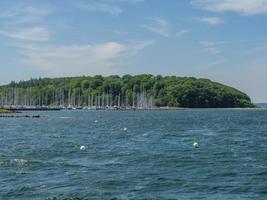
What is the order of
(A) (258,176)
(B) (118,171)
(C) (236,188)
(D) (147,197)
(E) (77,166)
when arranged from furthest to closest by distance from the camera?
(E) (77,166) < (B) (118,171) < (A) (258,176) < (C) (236,188) < (D) (147,197)

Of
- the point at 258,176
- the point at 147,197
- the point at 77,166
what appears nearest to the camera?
the point at 147,197

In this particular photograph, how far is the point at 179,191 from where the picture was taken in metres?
42.3

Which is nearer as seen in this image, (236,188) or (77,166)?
(236,188)

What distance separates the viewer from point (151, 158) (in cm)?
6334

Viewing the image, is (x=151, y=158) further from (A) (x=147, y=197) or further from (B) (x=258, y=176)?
(A) (x=147, y=197)

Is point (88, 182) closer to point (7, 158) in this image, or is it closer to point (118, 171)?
point (118, 171)

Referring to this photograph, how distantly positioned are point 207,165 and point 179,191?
49.0 feet

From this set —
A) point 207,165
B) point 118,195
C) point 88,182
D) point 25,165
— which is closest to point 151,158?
point 207,165

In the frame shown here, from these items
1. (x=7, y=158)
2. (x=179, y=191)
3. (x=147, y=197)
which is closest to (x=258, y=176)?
(x=179, y=191)

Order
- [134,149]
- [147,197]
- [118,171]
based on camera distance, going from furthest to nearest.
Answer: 1. [134,149]
2. [118,171]
3. [147,197]

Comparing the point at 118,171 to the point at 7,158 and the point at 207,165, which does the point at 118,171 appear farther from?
the point at 7,158

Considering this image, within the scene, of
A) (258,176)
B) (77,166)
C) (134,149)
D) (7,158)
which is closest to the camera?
(258,176)

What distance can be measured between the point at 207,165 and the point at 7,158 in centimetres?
2165

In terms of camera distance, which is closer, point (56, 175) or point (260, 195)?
point (260, 195)
